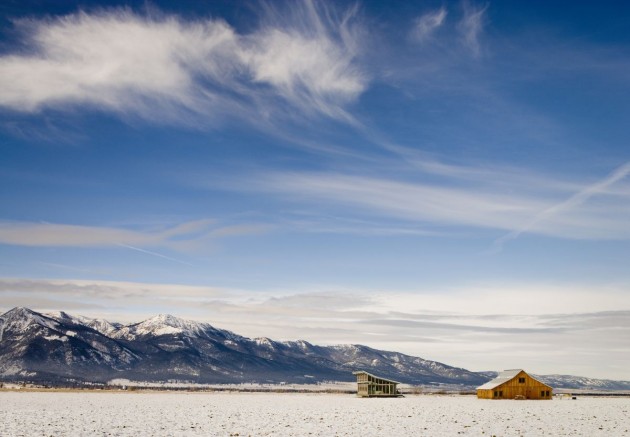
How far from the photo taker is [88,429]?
1848 inches

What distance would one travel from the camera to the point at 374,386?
14750cm

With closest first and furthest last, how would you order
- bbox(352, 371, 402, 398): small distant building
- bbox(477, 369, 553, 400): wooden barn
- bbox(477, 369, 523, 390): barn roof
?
bbox(477, 369, 553, 400): wooden barn → bbox(477, 369, 523, 390): barn roof → bbox(352, 371, 402, 398): small distant building

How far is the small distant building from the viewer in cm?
14688

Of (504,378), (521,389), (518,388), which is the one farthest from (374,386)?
(521,389)

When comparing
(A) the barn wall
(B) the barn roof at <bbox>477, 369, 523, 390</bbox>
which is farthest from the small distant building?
(A) the barn wall

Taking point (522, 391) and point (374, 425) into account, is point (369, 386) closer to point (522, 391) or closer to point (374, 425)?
point (522, 391)

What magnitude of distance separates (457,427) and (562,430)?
27.1ft

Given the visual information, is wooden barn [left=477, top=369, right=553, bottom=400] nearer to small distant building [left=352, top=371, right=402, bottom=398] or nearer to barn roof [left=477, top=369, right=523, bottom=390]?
barn roof [left=477, top=369, right=523, bottom=390]

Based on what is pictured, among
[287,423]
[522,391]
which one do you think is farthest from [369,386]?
[287,423]

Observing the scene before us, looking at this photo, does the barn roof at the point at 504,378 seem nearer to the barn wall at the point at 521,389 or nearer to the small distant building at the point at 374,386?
the barn wall at the point at 521,389

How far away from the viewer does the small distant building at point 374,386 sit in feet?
482

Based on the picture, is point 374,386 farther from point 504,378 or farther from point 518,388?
point 518,388

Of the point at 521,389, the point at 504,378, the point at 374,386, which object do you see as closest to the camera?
the point at 521,389

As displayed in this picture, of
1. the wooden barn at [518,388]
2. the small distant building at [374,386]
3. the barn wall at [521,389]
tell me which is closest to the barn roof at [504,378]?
the wooden barn at [518,388]
